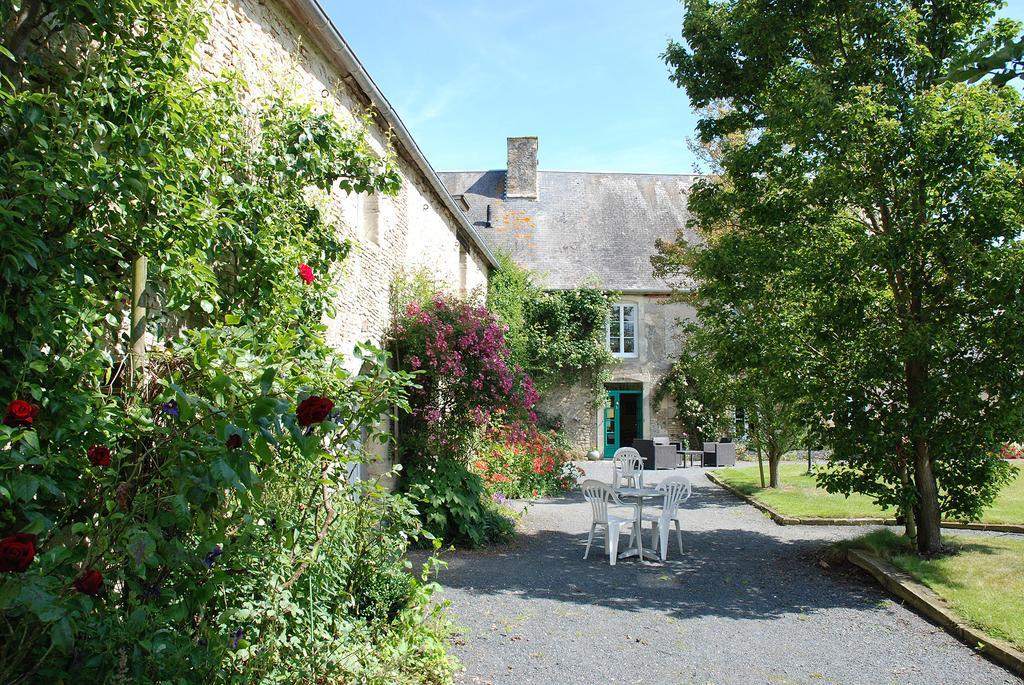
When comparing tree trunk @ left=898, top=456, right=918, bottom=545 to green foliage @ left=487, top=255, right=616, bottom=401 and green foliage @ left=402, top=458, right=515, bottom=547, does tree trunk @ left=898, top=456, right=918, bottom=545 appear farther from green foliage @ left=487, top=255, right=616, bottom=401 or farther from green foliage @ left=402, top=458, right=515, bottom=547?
green foliage @ left=487, top=255, right=616, bottom=401

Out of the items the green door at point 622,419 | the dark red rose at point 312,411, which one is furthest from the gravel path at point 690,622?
the green door at point 622,419

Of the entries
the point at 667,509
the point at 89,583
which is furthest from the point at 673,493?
the point at 89,583

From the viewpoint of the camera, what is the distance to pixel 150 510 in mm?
2994

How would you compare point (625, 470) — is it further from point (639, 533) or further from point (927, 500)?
point (927, 500)

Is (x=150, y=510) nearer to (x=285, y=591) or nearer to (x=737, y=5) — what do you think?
(x=285, y=591)

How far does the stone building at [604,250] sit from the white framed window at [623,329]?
1.2 inches

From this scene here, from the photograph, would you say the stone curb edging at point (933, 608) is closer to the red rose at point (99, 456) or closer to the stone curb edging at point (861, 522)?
the stone curb edging at point (861, 522)

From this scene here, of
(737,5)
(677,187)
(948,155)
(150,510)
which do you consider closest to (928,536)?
(948,155)

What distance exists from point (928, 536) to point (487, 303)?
35.3 ft

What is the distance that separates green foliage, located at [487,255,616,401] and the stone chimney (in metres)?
4.58

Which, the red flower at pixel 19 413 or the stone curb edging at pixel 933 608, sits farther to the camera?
the stone curb edging at pixel 933 608

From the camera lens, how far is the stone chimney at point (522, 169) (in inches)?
983

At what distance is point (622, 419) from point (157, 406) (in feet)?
65.6

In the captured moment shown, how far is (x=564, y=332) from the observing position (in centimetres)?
2111
